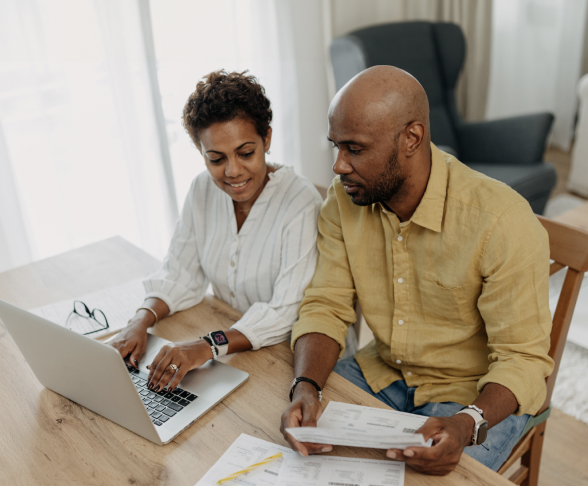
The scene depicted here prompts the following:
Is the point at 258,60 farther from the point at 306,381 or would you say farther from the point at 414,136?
the point at 306,381

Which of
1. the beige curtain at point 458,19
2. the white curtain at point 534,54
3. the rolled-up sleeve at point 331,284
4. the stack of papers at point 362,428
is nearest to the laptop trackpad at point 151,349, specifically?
the rolled-up sleeve at point 331,284

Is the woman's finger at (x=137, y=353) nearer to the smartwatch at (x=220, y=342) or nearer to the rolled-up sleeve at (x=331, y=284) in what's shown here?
the smartwatch at (x=220, y=342)

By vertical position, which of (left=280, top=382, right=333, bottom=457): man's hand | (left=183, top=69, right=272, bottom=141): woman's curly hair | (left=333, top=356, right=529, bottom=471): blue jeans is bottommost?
(left=333, top=356, right=529, bottom=471): blue jeans

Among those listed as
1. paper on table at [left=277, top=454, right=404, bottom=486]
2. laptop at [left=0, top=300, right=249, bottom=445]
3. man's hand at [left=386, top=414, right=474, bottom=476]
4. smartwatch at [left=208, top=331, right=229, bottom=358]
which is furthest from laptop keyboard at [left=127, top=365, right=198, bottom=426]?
man's hand at [left=386, top=414, right=474, bottom=476]

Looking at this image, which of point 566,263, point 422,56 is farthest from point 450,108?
point 566,263

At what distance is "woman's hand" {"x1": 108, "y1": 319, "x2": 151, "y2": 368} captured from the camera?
1.19m

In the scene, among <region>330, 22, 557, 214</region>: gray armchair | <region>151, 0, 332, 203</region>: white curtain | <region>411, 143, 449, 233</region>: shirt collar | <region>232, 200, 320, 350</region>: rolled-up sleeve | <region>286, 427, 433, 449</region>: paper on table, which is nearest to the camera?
<region>286, 427, 433, 449</region>: paper on table

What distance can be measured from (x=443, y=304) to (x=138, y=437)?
0.67 metres

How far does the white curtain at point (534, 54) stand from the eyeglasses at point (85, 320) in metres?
3.44

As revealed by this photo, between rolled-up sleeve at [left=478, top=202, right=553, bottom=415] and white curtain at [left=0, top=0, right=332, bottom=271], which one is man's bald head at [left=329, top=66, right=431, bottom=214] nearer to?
rolled-up sleeve at [left=478, top=202, right=553, bottom=415]

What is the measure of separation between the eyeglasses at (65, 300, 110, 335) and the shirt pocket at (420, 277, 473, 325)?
2.50ft

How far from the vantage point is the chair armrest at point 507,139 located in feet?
9.33

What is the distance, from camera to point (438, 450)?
84 centimetres

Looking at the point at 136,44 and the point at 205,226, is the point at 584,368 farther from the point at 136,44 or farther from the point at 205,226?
the point at 136,44
